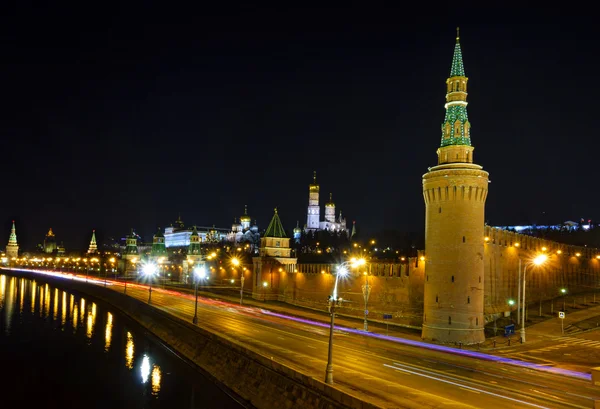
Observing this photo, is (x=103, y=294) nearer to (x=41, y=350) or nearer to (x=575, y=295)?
(x=41, y=350)

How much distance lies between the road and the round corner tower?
3211mm

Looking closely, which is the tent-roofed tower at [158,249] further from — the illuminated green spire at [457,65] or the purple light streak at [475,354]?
the illuminated green spire at [457,65]

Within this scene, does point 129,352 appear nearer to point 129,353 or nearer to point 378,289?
point 129,353

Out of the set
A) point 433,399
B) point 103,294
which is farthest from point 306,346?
point 103,294

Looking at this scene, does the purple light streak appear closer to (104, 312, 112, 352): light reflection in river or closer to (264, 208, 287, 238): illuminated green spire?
(104, 312, 112, 352): light reflection in river

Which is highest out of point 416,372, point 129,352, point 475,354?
point 416,372

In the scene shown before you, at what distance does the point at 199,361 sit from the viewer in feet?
138

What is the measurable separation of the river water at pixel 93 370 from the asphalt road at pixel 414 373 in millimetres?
5611

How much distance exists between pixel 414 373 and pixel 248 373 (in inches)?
391

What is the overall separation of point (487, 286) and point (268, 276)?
126ft

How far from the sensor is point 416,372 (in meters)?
29.5

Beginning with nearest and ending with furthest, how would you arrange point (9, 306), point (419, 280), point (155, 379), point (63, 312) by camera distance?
point (155, 379) < point (419, 280) < point (63, 312) < point (9, 306)

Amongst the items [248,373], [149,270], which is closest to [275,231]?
[248,373]

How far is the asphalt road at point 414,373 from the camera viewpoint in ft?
78.0
